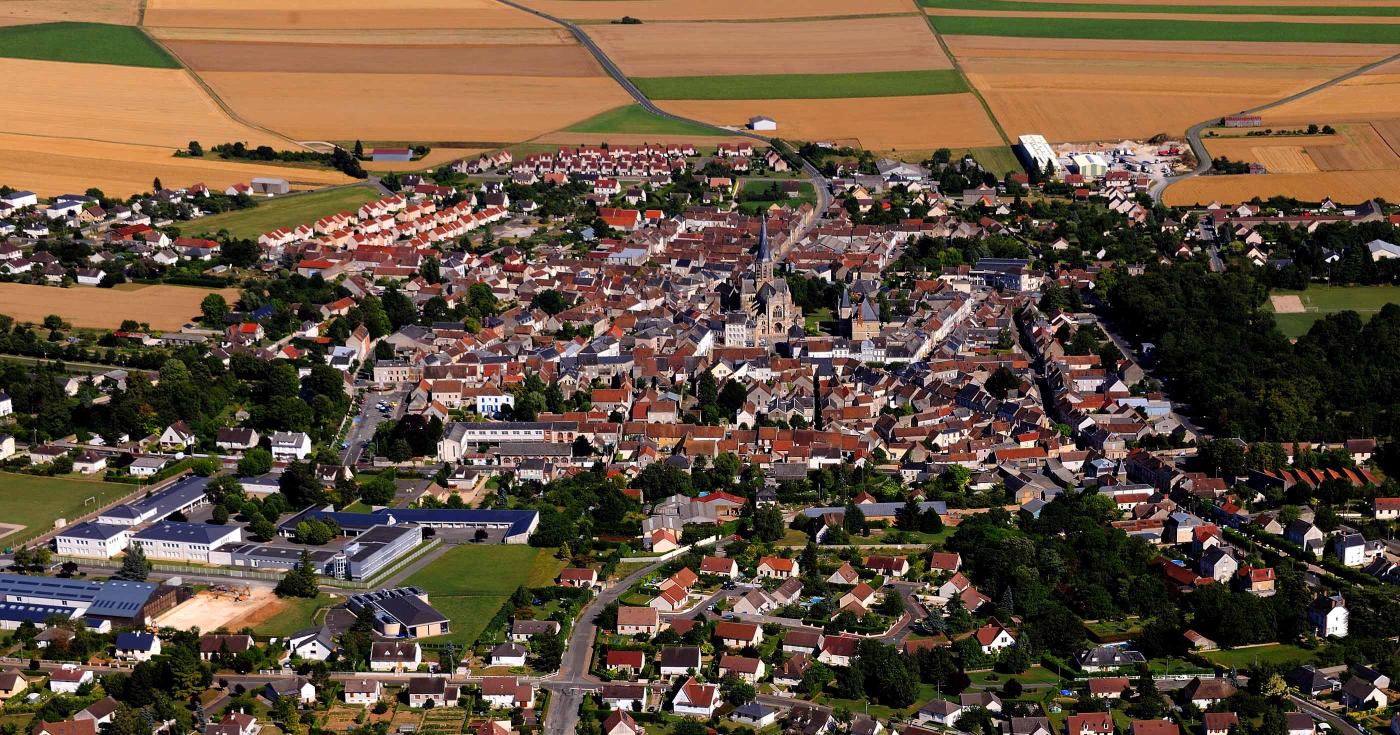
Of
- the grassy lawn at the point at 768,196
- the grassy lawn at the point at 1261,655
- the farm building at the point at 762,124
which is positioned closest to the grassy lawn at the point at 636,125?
the farm building at the point at 762,124

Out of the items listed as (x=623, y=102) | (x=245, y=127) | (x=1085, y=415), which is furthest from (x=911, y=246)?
(x=245, y=127)

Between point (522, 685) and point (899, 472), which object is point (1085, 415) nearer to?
point (899, 472)

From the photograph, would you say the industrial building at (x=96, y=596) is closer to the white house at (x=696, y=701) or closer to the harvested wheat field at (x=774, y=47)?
the white house at (x=696, y=701)

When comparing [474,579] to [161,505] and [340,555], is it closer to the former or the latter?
[340,555]

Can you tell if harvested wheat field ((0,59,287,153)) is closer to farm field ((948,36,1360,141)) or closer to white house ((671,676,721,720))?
farm field ((948,36,1360,141))

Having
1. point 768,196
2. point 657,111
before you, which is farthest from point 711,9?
point 768,196
